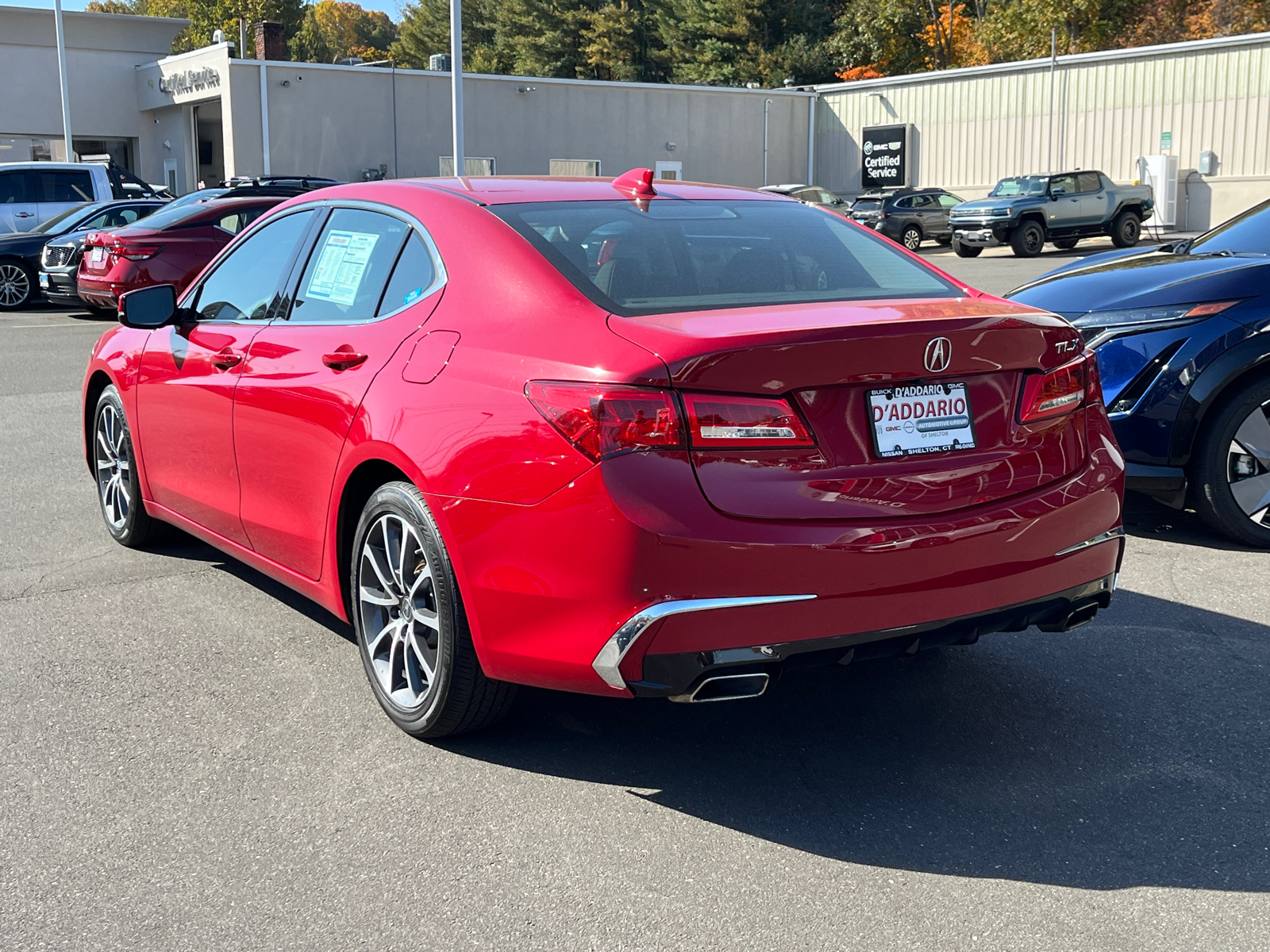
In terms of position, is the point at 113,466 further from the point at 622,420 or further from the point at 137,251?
the point at 137,251

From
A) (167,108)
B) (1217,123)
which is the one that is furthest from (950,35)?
(167,108)

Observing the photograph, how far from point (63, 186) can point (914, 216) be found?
2282cm

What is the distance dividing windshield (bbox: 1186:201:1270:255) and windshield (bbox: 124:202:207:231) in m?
12.3

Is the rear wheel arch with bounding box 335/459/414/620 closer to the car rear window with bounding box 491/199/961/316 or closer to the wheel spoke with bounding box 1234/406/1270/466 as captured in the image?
the car rear window with bounding box 491/199/961/316

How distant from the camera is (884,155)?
45.8 m

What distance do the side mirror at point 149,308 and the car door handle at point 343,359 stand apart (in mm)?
1353

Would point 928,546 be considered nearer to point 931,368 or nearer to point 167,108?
point 931,368

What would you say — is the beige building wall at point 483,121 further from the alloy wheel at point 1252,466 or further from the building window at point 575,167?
the alloy wheel at point 1252,466

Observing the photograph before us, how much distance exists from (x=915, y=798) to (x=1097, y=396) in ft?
4.18

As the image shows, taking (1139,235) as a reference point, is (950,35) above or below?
above

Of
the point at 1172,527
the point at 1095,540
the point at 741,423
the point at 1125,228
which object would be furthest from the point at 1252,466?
the point at 1125,228

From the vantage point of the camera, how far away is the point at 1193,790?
3.40 meters

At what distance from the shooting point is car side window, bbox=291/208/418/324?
13.3 feet

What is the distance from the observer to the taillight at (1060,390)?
347 centimetres
